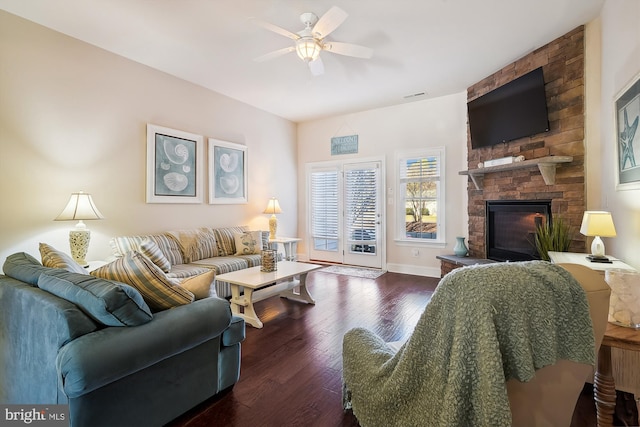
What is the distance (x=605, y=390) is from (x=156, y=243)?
3928 millimetres

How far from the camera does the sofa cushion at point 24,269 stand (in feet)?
5.40

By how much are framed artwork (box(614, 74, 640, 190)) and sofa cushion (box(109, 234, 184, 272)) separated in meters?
4.20

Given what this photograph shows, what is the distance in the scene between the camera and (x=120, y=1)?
2520 mm

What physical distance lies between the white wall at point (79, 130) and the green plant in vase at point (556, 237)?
14.0ft

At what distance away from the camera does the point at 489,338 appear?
0.85 metres

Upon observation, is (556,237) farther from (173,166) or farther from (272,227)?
(173,166)

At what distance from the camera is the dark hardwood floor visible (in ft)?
5.64

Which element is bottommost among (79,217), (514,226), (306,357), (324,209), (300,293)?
(306,357)

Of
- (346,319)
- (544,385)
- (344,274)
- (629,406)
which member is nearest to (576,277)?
(544,385)

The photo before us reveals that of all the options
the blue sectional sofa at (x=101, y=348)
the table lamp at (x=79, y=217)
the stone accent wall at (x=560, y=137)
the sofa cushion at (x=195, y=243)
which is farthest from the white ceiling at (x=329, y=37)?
the blue sectional sofa at (x=101, y=348)

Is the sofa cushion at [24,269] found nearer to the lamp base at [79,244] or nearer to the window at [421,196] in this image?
the lamp base at [79,244]

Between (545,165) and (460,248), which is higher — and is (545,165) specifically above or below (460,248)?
above

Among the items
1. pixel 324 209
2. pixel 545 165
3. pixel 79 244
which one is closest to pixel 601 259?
pixel 545 165

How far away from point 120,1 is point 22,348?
2.68 m
